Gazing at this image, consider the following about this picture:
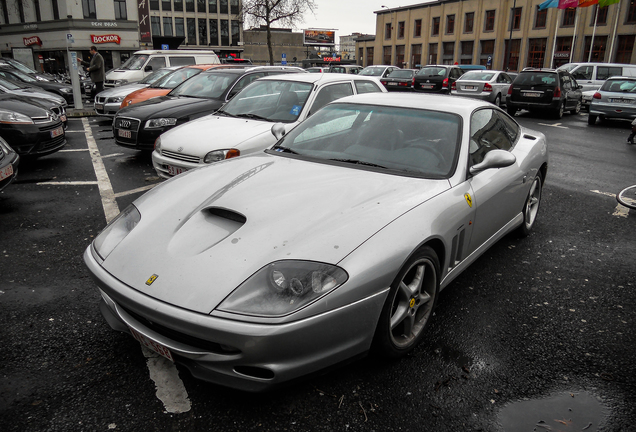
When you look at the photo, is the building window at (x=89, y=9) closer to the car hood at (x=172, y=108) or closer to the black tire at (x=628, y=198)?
the car hood at (x=172, y=108)

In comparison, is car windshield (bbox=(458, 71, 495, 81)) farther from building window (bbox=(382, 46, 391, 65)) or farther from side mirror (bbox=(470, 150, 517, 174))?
building window (bbox=(382, 46, 391, 65))

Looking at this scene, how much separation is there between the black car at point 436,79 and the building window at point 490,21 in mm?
38124

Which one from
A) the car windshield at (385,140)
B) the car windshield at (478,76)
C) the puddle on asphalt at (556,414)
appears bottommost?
the puddle on asphalt at (556,414)

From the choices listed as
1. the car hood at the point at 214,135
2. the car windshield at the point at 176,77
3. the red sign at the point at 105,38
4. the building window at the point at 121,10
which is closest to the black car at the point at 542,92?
the car windshield at the point at 176,77

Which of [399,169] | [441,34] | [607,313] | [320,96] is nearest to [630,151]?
[320,96]

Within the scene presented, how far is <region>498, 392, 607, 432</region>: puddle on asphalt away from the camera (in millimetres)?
2273

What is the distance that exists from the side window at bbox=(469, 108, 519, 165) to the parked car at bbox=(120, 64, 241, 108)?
721 centimetres

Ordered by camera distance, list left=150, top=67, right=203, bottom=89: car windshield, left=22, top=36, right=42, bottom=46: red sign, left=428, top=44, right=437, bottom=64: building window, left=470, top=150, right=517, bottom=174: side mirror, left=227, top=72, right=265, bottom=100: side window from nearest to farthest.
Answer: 1. left=470, top=150, right=517, bottom=174: side mirror
2. left=227, top=72, right=265, bottom=100: side window
3. left=150, top=67, right=203, bottom=89: car windshield
4. left=22, top=36, right=42, bottom=46: red sign
5. left=428, top=44, right=437, bottom=64: building window

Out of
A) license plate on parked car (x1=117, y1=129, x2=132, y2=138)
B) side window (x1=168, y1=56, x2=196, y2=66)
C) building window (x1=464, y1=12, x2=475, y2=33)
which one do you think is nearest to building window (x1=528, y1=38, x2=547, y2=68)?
building window (x1=464, y1=12, x2=475, y2=33)

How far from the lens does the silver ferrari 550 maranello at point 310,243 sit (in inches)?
83.9

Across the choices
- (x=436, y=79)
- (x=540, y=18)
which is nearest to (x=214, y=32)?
(x=540, y=18)

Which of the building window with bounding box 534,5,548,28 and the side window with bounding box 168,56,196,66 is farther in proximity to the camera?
the building window with bounding box 534,5,548,28

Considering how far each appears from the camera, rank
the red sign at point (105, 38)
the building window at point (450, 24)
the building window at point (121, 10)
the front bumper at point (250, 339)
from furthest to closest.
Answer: the building window at point (450, 24), the building window at point (121, 10), the red sign at point (105, 38), the front bumper at point (250, 339)

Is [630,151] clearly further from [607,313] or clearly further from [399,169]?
[399,169]
